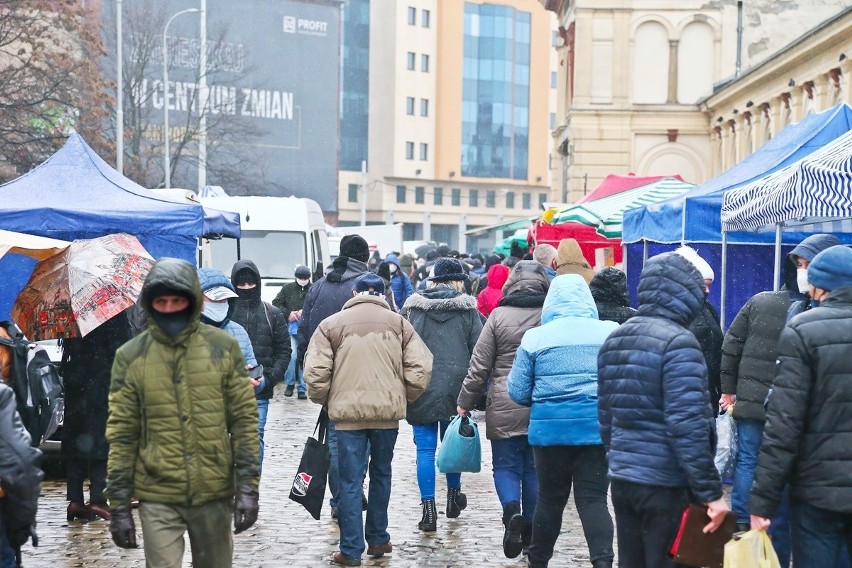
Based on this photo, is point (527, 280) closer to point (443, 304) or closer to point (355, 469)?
point (443, 304)

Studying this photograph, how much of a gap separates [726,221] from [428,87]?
86165 millimetres

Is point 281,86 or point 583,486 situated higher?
point 281,86

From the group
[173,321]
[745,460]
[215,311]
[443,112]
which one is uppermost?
[443,112]

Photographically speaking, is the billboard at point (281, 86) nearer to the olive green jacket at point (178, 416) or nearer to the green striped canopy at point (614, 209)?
the green striped canopy at point (614, 209)

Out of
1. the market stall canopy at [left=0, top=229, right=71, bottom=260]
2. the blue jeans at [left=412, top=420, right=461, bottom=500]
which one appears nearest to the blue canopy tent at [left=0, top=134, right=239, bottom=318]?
the market stall canopy at [left=0, top=229, right=71, bottom=260]

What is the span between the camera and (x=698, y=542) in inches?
218

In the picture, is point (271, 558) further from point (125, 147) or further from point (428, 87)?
point (428, 87)

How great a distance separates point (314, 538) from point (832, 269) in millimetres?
4516

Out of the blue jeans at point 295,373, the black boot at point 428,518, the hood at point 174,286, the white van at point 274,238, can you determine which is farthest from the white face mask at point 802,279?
the white van at point 274,238

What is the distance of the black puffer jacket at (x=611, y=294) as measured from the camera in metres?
8.73

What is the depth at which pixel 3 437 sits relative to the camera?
527 centimetres

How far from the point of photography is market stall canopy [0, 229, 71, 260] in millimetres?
7945

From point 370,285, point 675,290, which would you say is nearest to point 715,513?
point 675,290

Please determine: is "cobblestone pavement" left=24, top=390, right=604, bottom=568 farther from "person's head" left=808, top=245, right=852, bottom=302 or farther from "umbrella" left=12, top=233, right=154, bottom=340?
"person's head" left=808, top=245, right=852, bottom=302
